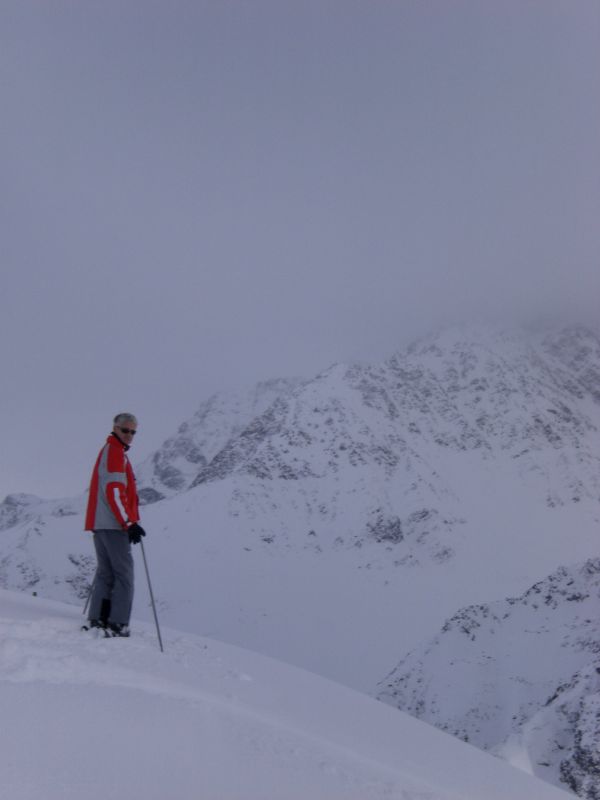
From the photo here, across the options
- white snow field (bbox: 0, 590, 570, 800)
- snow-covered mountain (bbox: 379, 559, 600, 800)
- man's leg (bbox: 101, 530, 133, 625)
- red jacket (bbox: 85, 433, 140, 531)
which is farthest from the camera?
snow-covered mountain (bbox: 379, 559, 600, 800)

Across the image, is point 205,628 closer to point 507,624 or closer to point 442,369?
point 507,624

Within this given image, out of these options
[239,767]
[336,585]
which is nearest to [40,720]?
[239,767]

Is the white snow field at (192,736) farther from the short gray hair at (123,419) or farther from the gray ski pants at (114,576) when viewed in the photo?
the short gray hair at (123,419)

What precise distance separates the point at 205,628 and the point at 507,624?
34184 mm

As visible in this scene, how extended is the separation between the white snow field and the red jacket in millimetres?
1090

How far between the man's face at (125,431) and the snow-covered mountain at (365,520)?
87.3 feet

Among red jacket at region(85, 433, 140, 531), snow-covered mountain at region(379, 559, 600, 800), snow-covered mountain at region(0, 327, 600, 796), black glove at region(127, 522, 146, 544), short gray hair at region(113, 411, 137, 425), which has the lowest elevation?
snow-covered mountain at region(0, 327, 600, 796)

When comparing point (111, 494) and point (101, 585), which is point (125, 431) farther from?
point (101, 585)

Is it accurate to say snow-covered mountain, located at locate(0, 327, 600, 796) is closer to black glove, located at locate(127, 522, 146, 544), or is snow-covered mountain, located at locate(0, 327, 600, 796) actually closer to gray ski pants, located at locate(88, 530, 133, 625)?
gray ski pants, located at locate(88, 530, 133, 625)

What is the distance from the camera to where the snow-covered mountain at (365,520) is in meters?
61.4

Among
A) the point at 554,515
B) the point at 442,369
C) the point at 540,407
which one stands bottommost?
the point at 554,515

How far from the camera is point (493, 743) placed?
2367 centimetres

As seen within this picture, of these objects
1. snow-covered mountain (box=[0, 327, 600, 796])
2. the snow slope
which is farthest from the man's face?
the snow slope

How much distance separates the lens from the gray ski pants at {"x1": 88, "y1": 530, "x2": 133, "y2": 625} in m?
6.16
